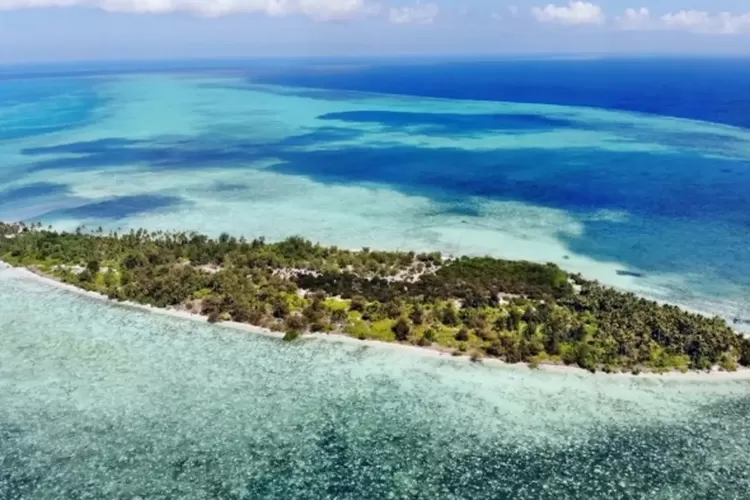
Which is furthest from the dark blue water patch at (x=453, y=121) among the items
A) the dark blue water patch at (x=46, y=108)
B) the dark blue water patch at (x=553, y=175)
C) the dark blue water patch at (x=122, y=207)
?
the dark blue water patch at (x=122, y=207)

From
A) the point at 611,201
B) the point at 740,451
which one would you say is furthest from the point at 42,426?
the point at 611,201

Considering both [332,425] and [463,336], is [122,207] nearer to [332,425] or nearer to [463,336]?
[463,336]

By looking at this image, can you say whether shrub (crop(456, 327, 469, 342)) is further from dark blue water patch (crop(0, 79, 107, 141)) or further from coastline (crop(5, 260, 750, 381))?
dark blue water patch (crop(0, 79, 107, 141))

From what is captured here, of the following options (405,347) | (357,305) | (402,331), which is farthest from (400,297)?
Result: (405,347)

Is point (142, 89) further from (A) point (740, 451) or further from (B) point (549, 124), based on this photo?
(A) point (740, 451)

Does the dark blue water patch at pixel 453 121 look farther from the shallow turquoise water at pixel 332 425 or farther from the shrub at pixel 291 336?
the shallow turquoise water at pixel 332 425
